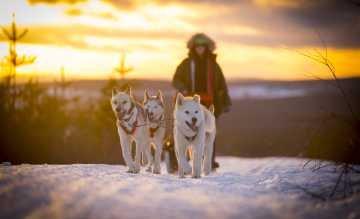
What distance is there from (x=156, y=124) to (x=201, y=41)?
287cm

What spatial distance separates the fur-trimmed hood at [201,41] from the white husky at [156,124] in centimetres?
240

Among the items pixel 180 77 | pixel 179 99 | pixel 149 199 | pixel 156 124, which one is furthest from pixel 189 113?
pixel 149 199

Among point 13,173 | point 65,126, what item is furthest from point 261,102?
point 13,173

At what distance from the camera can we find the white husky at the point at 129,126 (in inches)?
339

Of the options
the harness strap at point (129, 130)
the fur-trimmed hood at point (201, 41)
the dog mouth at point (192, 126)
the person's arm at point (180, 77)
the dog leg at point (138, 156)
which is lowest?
the dog leg at point (138, 156)

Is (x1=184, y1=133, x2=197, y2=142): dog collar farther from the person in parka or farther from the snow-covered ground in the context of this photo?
the person in parka

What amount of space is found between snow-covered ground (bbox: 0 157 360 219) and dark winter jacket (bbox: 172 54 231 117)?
4952 millimetres

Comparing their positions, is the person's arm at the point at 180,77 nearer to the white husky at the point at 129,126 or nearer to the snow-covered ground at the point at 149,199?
the white husky at the point at 129,126

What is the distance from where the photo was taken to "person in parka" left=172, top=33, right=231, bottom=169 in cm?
1114

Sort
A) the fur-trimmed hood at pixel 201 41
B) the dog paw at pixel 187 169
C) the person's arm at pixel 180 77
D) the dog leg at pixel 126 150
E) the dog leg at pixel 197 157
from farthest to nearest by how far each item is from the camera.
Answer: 1. the person's arm at pixel 180 77
2. the fur-trimmed hood at pixel 201 41
3. the dog leg at pixel 126 150
4. the dog paw at pixel 187 169
5. the dog leg at pixel 197 157

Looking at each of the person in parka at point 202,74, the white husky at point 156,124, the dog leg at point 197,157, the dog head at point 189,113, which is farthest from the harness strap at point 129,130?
the person in parka at point 202,74

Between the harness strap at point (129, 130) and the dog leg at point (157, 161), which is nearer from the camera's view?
the harness strap at point (129, 130)

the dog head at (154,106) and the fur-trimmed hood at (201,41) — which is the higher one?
the fur-trimmed hood at (201,41)

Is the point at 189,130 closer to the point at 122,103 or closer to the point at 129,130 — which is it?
the point at 129,130
